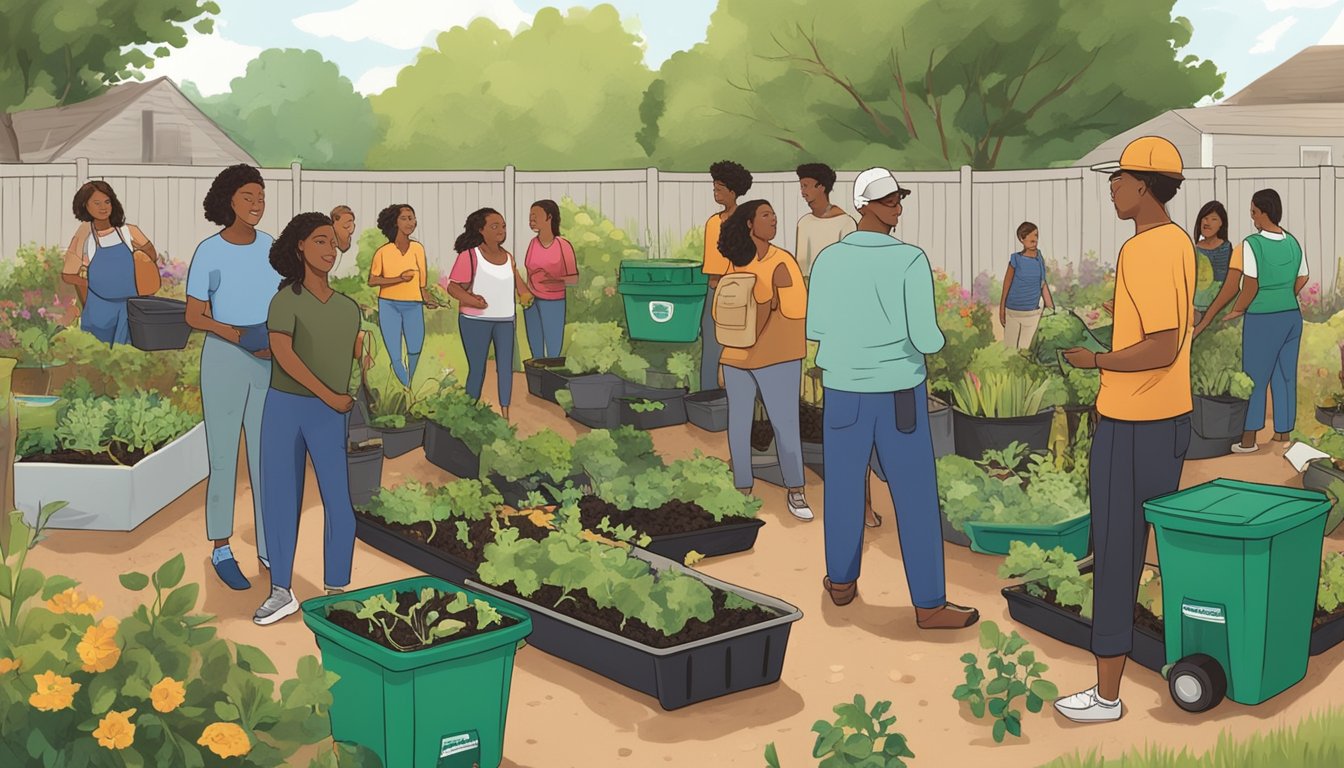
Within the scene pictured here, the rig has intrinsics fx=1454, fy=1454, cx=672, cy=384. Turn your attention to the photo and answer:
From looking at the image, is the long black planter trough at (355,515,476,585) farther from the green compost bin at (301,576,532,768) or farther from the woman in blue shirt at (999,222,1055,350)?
the woman in blue shirt at (999,222,1055,350)

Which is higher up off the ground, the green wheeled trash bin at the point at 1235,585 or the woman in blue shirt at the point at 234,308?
the woman in blue shirt at the point at 234,308

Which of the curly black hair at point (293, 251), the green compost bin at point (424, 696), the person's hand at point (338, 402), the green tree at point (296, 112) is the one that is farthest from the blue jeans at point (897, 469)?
the green tree at point (296, 112)

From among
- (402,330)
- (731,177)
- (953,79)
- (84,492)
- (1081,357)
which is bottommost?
(84,492)

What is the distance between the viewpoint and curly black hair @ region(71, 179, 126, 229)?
9211 millimetres

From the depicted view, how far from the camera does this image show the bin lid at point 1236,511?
538 cm

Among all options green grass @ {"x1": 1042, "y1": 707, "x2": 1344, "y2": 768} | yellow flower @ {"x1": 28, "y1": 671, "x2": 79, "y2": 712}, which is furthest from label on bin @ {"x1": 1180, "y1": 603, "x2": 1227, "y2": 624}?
yellow flower @ {"x1": 28, "y1": 671, "x2": 79, "y2": 712}

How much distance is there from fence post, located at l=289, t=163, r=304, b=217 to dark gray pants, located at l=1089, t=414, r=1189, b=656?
39.6 feet

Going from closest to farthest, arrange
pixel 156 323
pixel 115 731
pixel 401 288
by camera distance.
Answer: pixel 115 731, pixel 156 323, pixel 401 288

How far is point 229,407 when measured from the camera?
686 cm

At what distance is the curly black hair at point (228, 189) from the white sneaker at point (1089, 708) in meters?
4.18

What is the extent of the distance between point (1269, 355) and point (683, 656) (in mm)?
6482

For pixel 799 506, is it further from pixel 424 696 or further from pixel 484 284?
pixel 424 696

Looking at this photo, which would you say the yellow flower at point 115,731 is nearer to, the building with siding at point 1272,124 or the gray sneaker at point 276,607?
the gray sneaker at point 276,607

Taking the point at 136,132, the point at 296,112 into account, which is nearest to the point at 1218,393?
the point at 136,132
